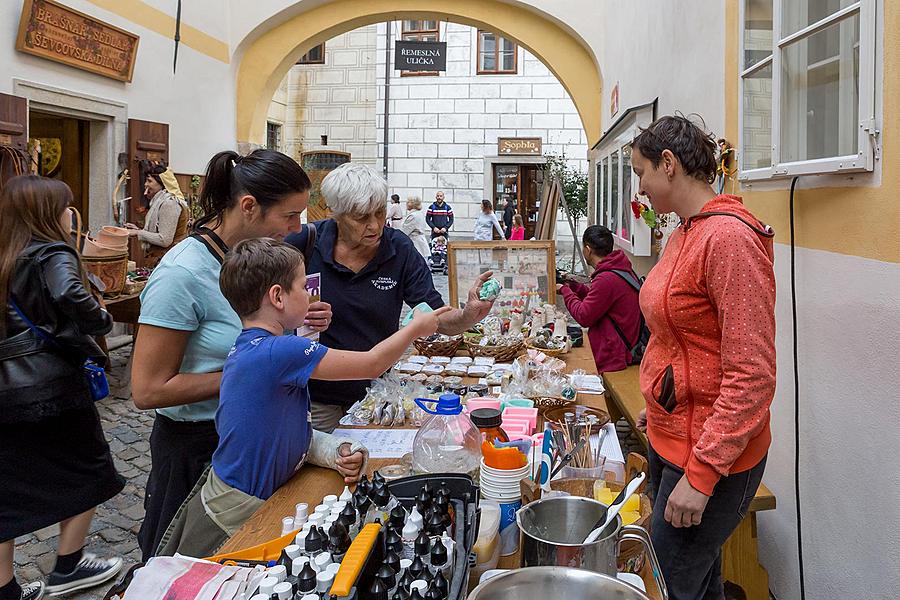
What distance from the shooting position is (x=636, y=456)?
1.80 m

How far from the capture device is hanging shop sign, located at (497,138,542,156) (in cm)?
1773

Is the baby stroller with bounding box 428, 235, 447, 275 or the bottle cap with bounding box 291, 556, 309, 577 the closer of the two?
the bottle cap with bounding box 291, 556, 309, 577

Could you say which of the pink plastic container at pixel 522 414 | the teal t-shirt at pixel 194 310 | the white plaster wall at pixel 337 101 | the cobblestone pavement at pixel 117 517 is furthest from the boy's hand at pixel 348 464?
the white plaster wall at pixel 337 101

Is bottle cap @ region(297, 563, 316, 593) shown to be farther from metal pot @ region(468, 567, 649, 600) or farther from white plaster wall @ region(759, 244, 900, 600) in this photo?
white plaster wall @ region(759, 244, 900, 600)

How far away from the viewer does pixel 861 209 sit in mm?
2186

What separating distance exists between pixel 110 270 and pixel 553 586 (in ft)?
18.0

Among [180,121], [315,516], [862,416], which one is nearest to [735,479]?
[862,416]

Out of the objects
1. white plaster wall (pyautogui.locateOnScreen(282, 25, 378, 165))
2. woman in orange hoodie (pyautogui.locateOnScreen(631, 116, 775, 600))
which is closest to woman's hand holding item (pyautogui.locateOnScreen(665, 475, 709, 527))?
woman in orange hoodie (pyautogui.locateOnScreen(631, 116, 775, 600))

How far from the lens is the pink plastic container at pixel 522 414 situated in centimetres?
238

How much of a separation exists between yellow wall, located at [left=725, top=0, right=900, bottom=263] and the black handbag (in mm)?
2967

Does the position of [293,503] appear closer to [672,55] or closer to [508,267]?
[508,267]

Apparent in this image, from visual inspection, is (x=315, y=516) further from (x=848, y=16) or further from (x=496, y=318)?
(x=496, y=318)

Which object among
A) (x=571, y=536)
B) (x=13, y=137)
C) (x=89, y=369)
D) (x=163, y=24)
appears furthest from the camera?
(x=163, y=24)

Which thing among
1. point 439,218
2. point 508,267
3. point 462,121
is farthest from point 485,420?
point 462,121
